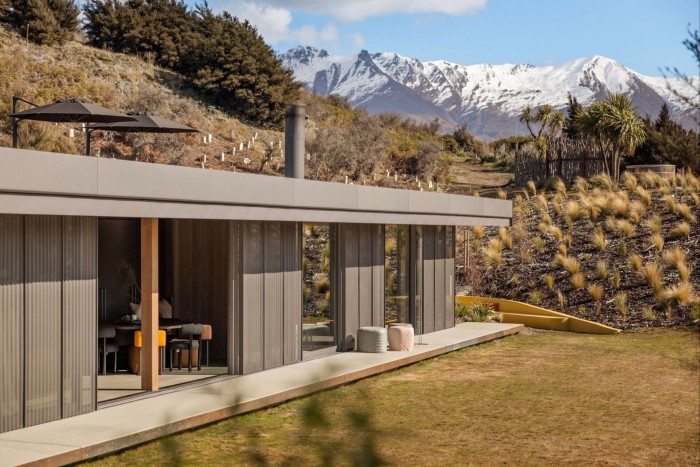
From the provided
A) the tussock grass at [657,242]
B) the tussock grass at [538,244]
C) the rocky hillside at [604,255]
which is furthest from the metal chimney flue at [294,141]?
the tussock grass at [657,242]

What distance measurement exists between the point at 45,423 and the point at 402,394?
14.4ft

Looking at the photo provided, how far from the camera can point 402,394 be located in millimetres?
11250

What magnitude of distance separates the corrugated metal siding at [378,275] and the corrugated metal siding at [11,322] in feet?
23.4

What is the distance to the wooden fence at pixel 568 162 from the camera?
33.5 meters

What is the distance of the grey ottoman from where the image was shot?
44.6 feet

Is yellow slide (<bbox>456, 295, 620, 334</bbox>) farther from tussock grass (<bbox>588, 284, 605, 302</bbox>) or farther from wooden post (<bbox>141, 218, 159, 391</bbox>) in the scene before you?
wooden post (<bbox>141, 218, 159, 391</bbox>)

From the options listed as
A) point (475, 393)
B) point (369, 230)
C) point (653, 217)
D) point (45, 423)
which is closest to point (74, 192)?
point (45, 423)

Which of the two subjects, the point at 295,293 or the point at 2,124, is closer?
the point at 295,293

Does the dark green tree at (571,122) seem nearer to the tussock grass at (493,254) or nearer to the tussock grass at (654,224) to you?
the tussock grass at (654,224)

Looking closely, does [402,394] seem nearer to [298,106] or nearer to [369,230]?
[369,230]

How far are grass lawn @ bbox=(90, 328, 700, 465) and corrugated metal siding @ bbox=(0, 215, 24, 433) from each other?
3.31ft

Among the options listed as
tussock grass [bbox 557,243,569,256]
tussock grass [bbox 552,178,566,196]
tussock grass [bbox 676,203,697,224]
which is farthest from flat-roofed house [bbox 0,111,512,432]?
tussock grass [bbox 552,178,566,196]

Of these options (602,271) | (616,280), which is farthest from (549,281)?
(616,280)

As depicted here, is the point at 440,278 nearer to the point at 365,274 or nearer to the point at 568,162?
the point at 365,274
